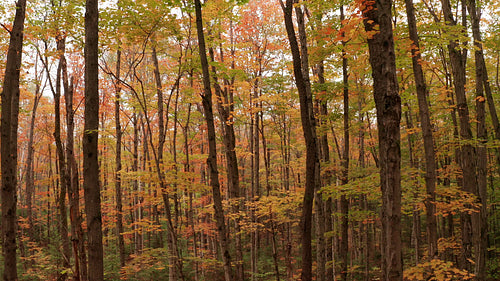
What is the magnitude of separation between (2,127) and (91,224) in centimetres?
377

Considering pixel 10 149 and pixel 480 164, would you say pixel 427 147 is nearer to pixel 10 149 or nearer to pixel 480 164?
pixel 480 164

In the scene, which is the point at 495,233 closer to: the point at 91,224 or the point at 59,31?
the point at 91,224

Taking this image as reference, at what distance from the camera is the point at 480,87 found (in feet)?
27.6

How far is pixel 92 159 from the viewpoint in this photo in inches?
178

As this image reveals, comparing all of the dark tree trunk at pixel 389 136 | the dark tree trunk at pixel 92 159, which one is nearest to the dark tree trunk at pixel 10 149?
the dark tree trunk at pixel 92 159

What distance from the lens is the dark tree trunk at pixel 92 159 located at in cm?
435

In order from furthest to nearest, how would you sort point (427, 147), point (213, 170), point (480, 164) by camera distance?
point (480, 164) < point (427, 147) < point (213, 170)

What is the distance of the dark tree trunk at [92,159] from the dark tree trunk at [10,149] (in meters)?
2.84

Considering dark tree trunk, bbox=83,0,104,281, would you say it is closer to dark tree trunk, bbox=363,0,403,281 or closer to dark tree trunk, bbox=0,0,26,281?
dark tree trunk, bbox=0,0,26,281

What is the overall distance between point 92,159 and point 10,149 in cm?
339

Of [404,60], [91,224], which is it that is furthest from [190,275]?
[404,60]

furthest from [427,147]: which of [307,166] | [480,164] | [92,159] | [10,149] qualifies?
[10,149]

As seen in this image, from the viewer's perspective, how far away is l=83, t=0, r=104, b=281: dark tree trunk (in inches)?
171

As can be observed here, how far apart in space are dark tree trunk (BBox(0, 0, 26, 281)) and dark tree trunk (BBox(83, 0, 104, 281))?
2.84 metres
